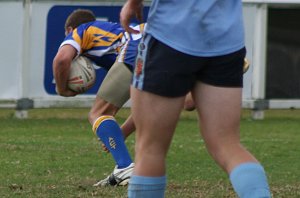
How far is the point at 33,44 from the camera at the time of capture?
40.6 ft

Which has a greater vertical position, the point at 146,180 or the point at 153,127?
the point at 153,127

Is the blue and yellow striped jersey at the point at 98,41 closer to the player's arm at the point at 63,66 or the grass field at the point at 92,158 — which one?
the player's arm at the point at 63,66

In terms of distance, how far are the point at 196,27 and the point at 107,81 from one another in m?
2.93

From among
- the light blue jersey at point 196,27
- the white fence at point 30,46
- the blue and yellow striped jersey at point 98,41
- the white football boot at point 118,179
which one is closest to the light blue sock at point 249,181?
the light blue jersey at point 196,27

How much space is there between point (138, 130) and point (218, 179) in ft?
9.99

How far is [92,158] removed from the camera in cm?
839

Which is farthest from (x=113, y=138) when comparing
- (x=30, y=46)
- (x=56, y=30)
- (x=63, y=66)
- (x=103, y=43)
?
(x=30, y=46)

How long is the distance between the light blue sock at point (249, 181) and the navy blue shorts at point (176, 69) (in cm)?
35

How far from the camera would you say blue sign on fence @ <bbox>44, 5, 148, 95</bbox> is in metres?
12.2

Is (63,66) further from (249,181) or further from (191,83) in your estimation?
(249,181)

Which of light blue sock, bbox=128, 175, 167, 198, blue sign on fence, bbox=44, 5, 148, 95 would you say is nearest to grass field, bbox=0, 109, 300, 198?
blue sign on fence, bbox=44, 5, 148, 95

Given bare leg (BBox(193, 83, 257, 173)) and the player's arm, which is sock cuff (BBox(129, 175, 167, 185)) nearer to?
bare leg (BBox(193, 83, 257, 173))

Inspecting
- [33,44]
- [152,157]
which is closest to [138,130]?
[152,157]

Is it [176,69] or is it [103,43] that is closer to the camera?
[176,69]
